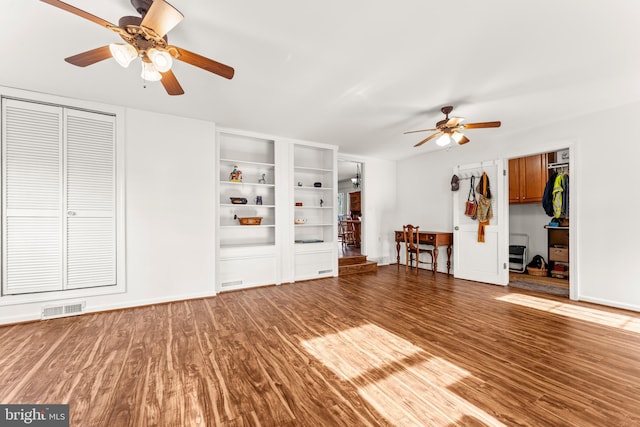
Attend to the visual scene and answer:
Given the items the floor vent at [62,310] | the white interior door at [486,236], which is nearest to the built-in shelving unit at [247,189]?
the floor vent at [62,310]

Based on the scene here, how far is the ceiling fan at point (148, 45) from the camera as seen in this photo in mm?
1649

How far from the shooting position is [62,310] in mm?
3242

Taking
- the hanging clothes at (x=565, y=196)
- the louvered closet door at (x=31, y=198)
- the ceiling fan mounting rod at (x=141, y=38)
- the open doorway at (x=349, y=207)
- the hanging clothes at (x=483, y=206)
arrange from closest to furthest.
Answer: the ceiling fan mounting rod at (x=141, y=38)
the louvered closet door at (x=31, y=198)
the hanging clothes at (x=565, y=196)
the hanging clothes at (x=483, y=206)
the open doorway at (x=349, y=207)

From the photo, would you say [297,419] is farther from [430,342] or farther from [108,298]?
[108,298]

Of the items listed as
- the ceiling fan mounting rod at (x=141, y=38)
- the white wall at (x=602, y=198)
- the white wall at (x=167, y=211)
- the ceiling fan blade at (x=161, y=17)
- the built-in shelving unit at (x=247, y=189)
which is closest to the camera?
the ceiling fan blade at (x=161, y=17)

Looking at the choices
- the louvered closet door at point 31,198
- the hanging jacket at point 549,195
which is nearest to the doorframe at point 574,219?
the hanging jacket at point 549,195

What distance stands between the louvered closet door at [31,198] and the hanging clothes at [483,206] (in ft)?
21.0

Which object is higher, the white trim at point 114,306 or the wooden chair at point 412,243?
the wooden chair at point 412,243

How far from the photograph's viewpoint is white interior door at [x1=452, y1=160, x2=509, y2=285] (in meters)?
4.75

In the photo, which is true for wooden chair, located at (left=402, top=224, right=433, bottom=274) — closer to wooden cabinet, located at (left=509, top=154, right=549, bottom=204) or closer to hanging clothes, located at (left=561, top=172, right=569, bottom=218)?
wooden cabinet, located at (left=509, top=154, right=549, bottom=204)

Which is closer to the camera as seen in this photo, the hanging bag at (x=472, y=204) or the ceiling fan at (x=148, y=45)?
the ceiling fan at (x=148, y=45)

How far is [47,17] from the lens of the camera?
1.95 m

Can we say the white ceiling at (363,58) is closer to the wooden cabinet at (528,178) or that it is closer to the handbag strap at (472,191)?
the handbag strap at (472,191)

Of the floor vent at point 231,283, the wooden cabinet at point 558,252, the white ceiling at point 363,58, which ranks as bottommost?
the floor vent at point 231,283
